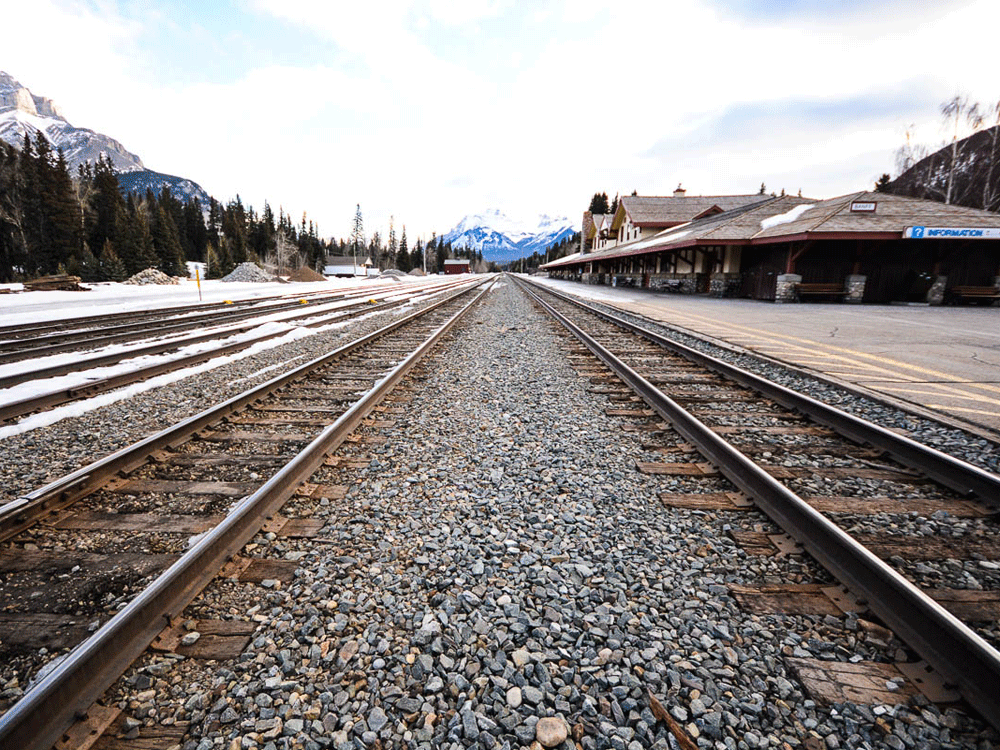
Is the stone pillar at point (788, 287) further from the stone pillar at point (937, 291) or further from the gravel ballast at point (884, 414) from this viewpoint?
the gravel ballast at point (884, 414)

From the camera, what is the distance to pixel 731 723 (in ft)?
5.88

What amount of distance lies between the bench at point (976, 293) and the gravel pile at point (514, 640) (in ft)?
83.9

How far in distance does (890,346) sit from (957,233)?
1385 cm

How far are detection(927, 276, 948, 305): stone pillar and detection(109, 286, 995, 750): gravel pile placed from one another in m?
25.2

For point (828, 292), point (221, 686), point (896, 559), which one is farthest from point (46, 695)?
point (828, 292)

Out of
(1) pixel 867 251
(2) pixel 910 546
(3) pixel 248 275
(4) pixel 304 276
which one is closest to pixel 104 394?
(2) pixel 910 546

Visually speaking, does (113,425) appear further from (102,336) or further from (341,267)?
(341,267)

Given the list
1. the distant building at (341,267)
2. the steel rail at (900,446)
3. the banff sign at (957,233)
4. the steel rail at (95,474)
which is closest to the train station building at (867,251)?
the banff sign at (957,233)

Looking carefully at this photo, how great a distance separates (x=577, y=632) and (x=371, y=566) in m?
1.24

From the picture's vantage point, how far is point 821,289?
69.8 feet

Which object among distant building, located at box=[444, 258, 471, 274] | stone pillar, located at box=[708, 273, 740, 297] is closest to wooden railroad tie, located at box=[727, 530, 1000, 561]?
stone pillar, located at box=[708, 273, 740, 297]

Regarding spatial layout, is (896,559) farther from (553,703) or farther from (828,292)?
(828,292)

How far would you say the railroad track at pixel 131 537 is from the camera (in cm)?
180

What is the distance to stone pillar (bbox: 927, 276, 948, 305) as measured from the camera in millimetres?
20438
